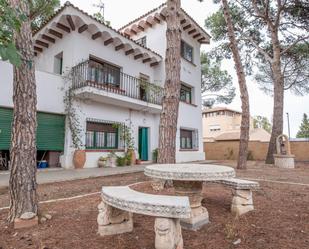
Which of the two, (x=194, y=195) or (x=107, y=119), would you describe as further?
(x=107, y=119)

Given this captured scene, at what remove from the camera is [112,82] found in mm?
10836

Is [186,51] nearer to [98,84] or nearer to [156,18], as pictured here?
[156,18]

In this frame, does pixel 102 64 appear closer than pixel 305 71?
Yes

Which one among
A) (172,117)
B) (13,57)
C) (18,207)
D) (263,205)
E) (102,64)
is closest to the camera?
(13,57)

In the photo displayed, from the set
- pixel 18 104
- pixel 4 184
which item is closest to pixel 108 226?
pixel 18 104

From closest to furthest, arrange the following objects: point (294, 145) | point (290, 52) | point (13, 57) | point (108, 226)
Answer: point (13, 57)
point (108, 226)
point (290, 52)
point (294, 145)

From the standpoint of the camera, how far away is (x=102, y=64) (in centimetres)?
1065

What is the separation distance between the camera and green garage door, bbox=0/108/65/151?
24.1ft

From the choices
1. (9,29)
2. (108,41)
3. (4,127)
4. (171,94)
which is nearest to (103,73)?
(108,41)

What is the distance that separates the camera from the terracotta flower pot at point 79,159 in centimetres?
859

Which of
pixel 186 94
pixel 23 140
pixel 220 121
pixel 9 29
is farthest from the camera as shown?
pixel 220 121

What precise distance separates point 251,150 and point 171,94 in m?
13.7

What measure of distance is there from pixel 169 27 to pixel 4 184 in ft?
17.8

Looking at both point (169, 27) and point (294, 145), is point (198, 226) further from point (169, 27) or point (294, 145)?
point (294, 145)
